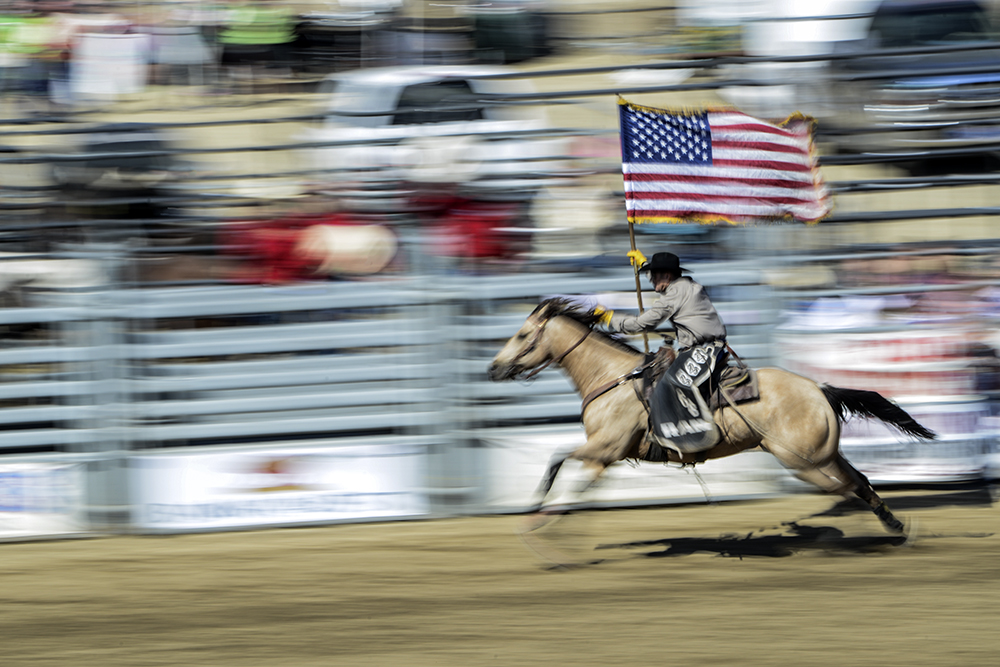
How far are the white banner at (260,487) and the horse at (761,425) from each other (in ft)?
7.00

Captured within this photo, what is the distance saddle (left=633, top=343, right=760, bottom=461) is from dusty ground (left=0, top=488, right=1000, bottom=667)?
81cm

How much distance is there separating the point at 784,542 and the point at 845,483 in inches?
28.2

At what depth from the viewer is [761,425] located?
7.20 metres

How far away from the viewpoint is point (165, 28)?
623 inches

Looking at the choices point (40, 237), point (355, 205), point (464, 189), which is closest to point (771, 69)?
point (464, 189)

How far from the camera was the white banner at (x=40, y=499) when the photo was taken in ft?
28.6

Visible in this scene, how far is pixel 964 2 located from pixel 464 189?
7115mm

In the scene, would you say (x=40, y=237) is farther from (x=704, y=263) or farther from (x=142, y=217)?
(x=704, y=263)

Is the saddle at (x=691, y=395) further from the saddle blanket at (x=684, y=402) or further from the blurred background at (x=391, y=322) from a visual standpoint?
the blurred background at (x=391, y=322)

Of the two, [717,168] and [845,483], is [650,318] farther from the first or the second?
[717,168]

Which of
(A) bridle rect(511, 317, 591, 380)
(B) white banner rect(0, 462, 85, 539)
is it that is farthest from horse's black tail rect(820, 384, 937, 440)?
(B) white banner rect(0, 462, 85, 539)

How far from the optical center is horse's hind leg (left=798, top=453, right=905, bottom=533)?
284 inches

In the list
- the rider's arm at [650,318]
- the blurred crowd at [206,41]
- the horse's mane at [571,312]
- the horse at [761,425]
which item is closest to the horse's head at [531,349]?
the horse's mane at [571,312]

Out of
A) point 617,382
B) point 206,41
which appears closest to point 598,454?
point 617,382
